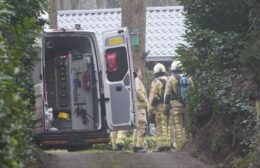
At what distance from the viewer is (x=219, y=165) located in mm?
12242

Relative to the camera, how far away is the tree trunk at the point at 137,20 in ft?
69.3

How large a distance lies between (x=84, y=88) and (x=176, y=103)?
10.1 ft

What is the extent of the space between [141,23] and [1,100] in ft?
52.6

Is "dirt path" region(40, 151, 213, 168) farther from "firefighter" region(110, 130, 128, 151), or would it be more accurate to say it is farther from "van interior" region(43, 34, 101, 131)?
"firefighter" region(110, 130, 128, 151)

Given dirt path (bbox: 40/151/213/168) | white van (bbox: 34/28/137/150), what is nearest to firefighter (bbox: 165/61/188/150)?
white van (bbox: 34/28/137/150)

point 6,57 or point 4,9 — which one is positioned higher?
point 4,9

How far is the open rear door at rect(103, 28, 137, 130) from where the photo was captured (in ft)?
47.4

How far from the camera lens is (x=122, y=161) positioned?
13.2 meters

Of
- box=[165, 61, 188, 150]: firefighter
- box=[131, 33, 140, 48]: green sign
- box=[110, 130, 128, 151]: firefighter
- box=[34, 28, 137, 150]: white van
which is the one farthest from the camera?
box=[131, 33, 140, 48]: green sign

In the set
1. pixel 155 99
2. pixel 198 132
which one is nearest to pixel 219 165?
pixel 198 132

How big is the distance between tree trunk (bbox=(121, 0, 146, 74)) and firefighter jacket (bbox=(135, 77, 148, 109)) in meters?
3.19

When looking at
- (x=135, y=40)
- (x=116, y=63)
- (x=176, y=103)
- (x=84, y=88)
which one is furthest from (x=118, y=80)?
(x=135, y=40)

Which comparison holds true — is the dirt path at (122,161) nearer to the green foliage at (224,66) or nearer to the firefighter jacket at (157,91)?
the green foliage at (224,66)

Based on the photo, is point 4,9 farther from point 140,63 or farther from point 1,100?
point 140,63
